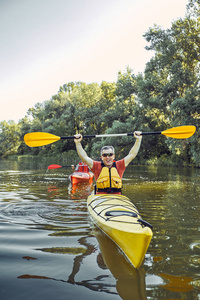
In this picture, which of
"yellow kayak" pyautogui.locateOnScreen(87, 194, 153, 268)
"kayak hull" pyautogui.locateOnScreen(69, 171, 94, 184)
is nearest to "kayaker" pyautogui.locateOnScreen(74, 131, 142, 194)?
"yellow kayak" pyautogui.locateOnScreen(87, 194, 153, 268)

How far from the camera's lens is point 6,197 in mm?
7109

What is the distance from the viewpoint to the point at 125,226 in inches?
127

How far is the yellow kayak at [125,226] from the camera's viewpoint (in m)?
2.87

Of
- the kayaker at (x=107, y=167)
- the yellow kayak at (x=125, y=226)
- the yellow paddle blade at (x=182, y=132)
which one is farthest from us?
the yellow paddle blade at (x=182, y=132)

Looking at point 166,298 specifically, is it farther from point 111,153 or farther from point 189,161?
point 189,161

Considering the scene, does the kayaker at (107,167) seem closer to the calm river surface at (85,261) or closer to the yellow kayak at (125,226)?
the yellow kayak at (125,226)

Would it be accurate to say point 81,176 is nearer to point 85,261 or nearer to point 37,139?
point 37,139

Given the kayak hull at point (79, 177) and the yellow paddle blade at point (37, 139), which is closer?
the yellow paddle blade at point (37, 139)

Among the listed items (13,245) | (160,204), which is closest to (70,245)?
(13,245)

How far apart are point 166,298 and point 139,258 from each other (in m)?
0.62

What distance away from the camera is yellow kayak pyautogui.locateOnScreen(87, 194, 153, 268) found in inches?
113

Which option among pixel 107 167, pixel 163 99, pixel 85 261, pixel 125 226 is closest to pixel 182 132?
pixel 107 167

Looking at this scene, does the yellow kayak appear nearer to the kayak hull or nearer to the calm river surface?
the calm river surface

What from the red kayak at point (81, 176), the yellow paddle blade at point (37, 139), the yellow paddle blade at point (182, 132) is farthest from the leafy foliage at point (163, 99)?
the yellow paddle blade at point (37, 139)
